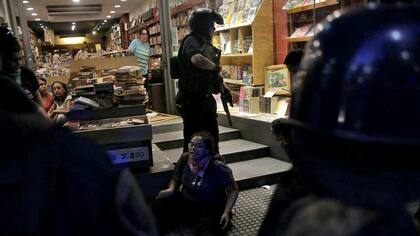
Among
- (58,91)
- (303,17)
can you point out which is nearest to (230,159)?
(303,17)

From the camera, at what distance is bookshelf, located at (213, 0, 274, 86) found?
4.21 m

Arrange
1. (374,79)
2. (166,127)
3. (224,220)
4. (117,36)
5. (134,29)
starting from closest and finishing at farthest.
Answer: (374,79)
(224,220)
(166,127)
(134,29)
(117,36)

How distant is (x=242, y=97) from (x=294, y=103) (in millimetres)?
3899

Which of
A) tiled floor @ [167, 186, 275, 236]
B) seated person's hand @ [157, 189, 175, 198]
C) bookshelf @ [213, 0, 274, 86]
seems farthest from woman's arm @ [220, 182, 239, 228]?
bookshelf @ [213, 0, 274, 86]

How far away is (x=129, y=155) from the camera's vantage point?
275 centimetres

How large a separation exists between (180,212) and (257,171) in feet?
3.28

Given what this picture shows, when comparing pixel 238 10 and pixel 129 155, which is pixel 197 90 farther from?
pixel 238 10

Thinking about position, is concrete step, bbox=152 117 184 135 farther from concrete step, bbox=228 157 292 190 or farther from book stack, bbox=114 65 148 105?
concrete step, bbox=228 157 292 190

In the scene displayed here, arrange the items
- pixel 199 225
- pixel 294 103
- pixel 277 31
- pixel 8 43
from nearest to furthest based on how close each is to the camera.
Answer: pixel 294 103 → pixel 8 43 → pixel 199 225 → pixel 277 31

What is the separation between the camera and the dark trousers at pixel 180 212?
2625 mm

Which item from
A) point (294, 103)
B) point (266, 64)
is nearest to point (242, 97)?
point (266, 64)

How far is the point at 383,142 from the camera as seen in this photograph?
51 cm

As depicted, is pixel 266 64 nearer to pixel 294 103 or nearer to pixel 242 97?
pixel 242 97

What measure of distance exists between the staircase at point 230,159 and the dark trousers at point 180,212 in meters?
0.20
